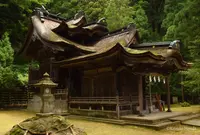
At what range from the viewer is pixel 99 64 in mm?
13102

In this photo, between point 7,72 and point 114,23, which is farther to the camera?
point 114,23

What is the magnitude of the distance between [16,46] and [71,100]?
18.0 meters

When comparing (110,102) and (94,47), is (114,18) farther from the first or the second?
(110,102)

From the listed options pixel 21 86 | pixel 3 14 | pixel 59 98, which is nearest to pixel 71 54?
pixel 59 98

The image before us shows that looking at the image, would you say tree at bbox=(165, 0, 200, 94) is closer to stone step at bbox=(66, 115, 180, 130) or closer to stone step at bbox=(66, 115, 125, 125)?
stone step at bbox=(66, 115, 180, 130)

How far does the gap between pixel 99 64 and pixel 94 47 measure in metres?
3.81

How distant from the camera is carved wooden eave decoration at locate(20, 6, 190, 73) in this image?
10.8m

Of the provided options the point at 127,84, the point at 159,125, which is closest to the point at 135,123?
the point at 159,125

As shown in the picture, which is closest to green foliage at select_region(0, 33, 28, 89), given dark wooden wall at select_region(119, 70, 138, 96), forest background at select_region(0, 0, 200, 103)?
forest background at select_region(0, 0, 200, 103)

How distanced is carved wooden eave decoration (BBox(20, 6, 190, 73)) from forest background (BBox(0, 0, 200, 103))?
2.87 m

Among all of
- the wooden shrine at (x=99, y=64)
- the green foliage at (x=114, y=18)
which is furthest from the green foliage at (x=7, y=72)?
the green foliage at (x=114, y=18)

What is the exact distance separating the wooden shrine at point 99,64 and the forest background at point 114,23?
2.64 metres

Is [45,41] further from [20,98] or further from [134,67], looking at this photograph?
[20,98]

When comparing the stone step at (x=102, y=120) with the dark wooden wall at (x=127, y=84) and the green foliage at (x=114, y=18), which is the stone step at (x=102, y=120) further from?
the green foliage at (x=114, y=18)
